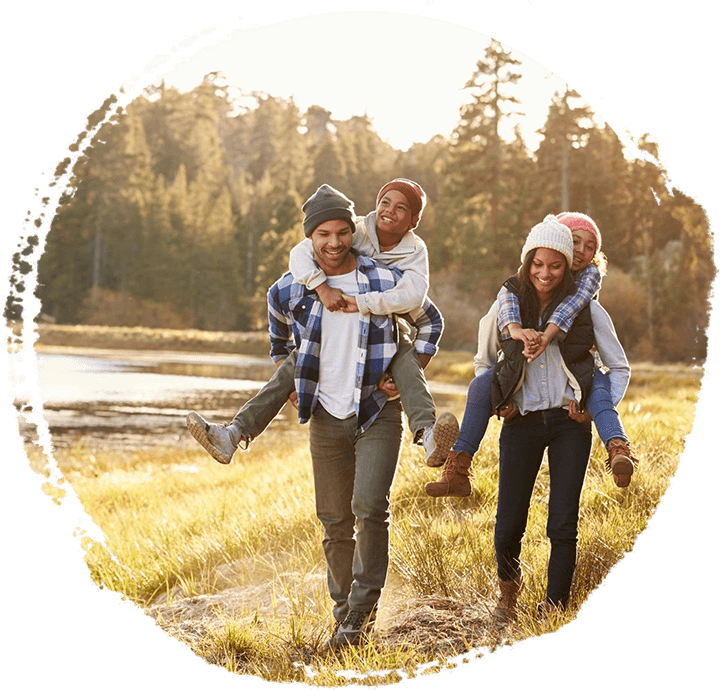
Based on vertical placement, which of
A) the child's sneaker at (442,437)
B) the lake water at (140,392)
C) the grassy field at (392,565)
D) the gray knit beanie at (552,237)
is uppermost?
the gray knit beanie at (552,237)

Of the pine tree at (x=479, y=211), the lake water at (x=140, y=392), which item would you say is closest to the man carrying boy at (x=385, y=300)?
the pine tree at (x=479, y=211)

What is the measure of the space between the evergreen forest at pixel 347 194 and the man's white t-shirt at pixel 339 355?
749mm

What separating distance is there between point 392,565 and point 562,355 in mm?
1484

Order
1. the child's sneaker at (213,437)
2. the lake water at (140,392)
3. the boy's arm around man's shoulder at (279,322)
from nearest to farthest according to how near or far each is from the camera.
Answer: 1. the child's sneaker at (213,437)
2. the boy's arm around man's shoulder at (279,322)
3. the lake water at (140,392)

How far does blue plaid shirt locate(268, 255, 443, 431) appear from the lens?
12.6ft

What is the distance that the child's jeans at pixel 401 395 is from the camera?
12.1 ft

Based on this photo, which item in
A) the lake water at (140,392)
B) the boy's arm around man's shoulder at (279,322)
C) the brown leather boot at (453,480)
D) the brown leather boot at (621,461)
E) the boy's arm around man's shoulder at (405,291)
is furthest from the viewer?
the lake water at (140,392)

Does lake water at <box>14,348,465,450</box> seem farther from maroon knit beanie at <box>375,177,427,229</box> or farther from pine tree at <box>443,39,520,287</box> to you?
maroon knit beanie at <box>375,177,427,229</box>

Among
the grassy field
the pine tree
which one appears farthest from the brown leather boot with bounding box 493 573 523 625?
the pine tree

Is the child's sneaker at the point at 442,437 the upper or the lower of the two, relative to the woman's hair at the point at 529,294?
lower

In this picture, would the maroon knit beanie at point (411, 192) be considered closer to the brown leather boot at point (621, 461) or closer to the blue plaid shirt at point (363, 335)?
the blue plaid shirt at point (363, 335)

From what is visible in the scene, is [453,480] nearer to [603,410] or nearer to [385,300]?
[603,410]

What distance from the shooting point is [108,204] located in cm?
2498

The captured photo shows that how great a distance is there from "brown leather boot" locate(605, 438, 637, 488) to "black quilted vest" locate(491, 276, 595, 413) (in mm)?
271
